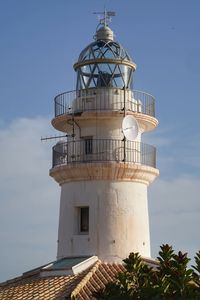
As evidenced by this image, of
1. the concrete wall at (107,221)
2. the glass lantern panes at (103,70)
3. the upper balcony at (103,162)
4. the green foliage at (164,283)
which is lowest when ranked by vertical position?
the green foliage at (164,283)

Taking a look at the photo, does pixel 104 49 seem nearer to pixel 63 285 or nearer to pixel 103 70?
pixel 103 70

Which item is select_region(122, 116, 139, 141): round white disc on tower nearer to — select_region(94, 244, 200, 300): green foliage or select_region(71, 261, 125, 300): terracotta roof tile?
select_region(71, 261, 125, 300): terracotta roof tile

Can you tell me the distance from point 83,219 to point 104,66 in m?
4.68

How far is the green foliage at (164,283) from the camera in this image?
15.1 metres

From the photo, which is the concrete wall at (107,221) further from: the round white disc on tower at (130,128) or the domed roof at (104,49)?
the domed roof at (104,49)

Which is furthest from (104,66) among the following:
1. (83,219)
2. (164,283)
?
(164,283)

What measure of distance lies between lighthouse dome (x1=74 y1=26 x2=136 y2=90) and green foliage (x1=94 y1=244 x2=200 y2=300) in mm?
10735

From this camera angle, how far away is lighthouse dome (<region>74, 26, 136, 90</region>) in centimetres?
2636

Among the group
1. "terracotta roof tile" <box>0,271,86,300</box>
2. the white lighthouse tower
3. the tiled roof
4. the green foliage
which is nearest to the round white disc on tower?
the white lighthouse tower

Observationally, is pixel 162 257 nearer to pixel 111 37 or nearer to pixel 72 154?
pixel 72 154

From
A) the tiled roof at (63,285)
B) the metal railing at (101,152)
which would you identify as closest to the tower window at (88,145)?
the metal railing at (101,152)

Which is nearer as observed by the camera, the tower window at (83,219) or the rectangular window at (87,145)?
the tower window at (83,219)

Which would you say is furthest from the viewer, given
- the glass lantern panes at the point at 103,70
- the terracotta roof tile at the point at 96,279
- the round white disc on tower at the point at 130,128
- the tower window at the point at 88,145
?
the glass lantern panes at the point at 103,70

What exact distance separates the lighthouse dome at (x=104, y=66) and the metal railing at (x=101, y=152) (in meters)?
1.80
